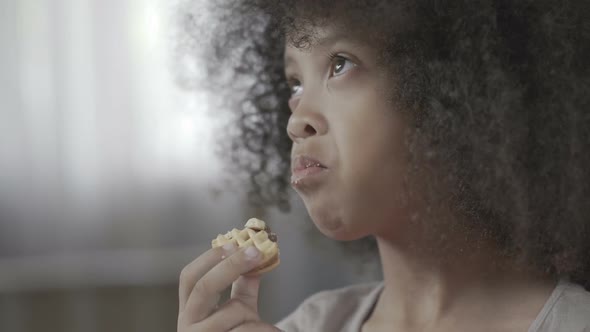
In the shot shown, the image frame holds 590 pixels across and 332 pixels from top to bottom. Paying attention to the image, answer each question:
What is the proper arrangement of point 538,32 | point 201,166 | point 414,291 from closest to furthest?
point 538,32 → point 414,291 → point 201,166

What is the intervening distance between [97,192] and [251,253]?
3.95 feet

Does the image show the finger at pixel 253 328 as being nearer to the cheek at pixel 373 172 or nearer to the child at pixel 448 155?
the child at pixel 448 155

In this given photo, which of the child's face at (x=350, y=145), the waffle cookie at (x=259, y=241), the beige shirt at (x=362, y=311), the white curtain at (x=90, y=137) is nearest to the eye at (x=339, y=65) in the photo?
the child's face at (x=350, y=145)

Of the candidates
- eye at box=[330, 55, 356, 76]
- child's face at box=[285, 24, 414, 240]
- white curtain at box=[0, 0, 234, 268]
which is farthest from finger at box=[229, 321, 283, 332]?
white curtain at box=[0, 0, 234, 268]

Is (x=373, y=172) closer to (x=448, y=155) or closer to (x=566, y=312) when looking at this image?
(x=448, y=155)

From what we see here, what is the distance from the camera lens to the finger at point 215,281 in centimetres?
70

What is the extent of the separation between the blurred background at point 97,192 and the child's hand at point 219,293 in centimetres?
101

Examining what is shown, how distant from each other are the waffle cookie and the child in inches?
0.6

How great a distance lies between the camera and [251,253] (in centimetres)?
70

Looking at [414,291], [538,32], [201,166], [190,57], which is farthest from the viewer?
[201,166]

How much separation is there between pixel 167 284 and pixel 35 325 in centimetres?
34

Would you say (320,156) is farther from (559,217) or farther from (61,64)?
(61,64)

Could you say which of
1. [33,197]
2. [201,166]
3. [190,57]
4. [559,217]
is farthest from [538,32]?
[33,197]

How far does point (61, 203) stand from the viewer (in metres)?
1.83
